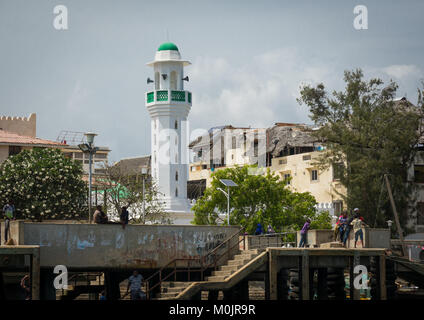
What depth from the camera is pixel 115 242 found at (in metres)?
36.0

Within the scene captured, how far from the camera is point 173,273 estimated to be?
122ft

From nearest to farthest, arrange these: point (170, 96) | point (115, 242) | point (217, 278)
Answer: point (115, 242), point (217, 278), point (170, 96)

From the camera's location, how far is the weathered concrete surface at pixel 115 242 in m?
34.6

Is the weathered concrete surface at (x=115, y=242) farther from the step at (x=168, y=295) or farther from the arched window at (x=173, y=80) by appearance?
the arched window at (x=173, y=80)

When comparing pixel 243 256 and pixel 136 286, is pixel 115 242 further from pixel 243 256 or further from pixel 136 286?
pixel 243 256

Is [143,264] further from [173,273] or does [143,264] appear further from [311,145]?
[311,145]

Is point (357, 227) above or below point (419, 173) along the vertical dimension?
below

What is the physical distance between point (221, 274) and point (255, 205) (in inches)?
1052

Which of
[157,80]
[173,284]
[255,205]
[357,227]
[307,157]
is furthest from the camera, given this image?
[307,157]

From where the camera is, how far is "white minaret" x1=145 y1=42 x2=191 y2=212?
7312cm

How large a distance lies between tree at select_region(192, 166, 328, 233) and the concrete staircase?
77.8 ft

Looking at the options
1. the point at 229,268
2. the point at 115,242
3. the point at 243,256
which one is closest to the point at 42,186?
the point at 115,242

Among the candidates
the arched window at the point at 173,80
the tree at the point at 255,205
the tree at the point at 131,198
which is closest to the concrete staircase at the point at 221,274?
the tree at the point at 255,205

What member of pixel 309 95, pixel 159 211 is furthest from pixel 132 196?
pixel 309 95
